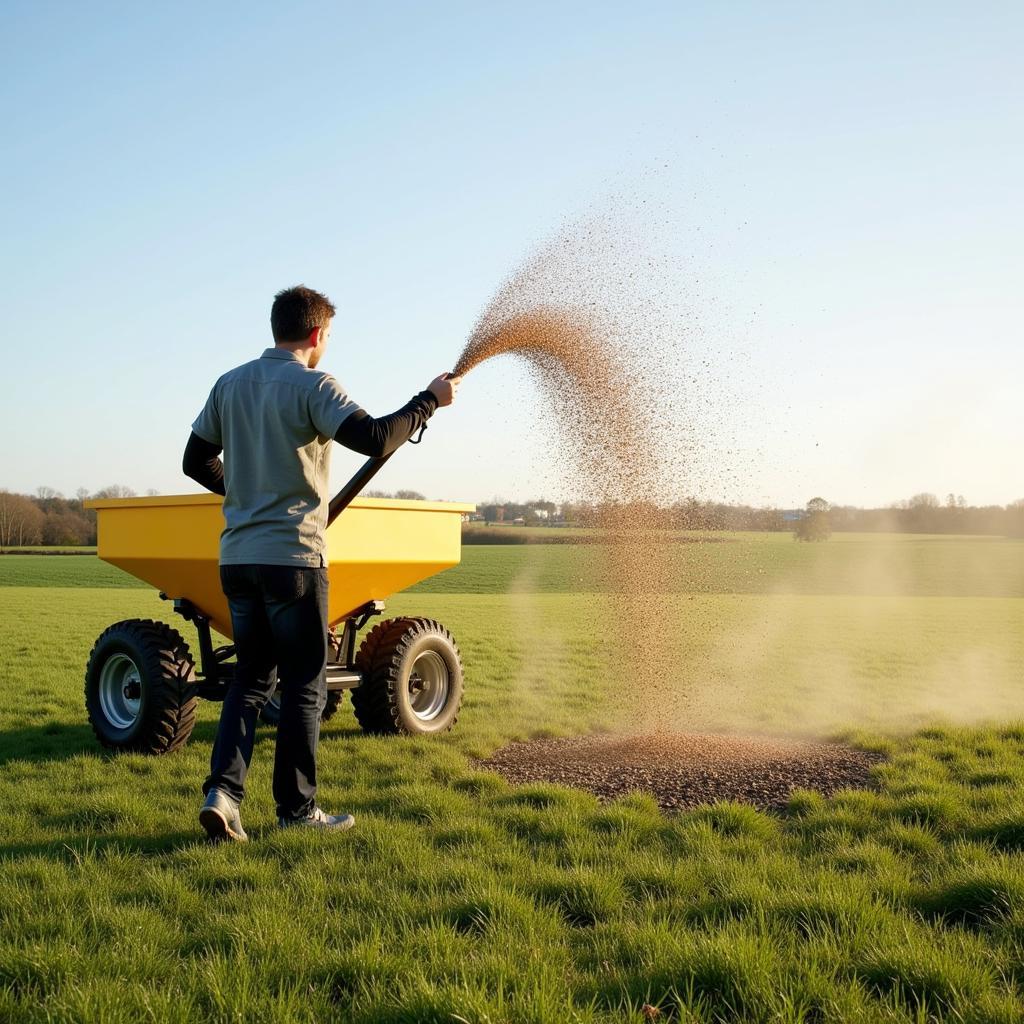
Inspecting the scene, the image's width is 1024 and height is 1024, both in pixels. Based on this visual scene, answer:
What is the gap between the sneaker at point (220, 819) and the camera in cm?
455

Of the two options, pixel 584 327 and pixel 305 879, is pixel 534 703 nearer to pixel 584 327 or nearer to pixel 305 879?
pixel 584 327

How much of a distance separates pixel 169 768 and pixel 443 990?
3946 mm

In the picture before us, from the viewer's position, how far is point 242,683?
4.87 m

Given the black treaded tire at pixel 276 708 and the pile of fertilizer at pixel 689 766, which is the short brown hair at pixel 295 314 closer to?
the pile of fertilizer at pixel 689 766

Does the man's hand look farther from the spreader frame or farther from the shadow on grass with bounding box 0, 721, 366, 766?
the shadow on grass with bounding box 0, 721, 366, 766

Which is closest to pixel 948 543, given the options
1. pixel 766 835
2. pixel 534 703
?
pixel 534 703

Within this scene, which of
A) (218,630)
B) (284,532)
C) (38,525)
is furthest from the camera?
(38,525)

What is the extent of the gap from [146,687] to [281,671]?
2246 mm

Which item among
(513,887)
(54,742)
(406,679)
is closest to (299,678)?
(513,887)

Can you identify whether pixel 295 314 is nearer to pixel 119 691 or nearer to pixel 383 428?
pixel 383 428

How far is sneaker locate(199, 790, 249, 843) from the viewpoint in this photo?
4.55 meters

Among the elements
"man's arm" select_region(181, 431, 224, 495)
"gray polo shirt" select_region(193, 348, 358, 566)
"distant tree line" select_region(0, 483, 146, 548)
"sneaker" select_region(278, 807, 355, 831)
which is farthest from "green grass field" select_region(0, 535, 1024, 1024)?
"distant tree line" select_region(0, 483, 146, 548)

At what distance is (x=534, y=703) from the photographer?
9391mm

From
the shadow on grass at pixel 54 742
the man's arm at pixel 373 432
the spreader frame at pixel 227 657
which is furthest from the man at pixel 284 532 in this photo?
the shadow on grass at pixel 54 742
